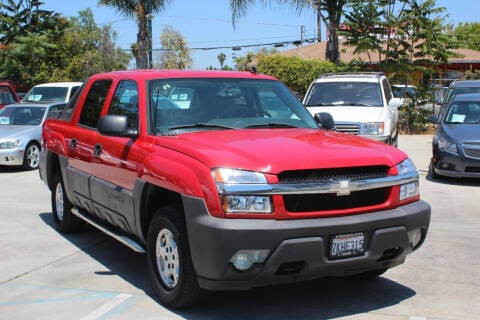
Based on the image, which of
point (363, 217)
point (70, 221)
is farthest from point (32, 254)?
point (363, 217)

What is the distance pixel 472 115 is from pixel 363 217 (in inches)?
332

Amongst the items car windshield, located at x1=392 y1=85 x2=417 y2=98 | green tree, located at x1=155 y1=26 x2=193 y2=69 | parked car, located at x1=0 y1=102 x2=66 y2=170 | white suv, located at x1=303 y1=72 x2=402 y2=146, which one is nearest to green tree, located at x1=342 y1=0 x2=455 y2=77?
car windshield, located at x1=392 y1=85 x2=417 y2=98

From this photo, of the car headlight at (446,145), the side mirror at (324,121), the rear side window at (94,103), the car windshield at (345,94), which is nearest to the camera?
the side mirror at (324,121)

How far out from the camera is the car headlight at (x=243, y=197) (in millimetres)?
4160

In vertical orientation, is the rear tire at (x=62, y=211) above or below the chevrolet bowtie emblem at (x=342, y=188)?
below

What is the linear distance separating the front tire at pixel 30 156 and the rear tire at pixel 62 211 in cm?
594

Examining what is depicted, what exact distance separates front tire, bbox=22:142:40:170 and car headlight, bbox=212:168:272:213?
32.3ft

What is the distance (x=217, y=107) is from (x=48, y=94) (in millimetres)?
13723

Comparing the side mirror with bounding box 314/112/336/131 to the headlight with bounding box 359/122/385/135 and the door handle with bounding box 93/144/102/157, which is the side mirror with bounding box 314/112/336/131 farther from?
the headlight with bounding box 359/122/385/135

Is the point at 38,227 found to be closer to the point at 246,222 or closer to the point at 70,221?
the point at 70,221

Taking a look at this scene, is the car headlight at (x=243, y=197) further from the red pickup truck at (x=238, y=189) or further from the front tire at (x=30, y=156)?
the front tire at (x=30, y=156)

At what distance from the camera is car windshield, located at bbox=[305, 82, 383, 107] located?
1320 cm

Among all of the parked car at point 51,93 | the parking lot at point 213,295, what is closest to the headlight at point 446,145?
the parking lot at point 213,295

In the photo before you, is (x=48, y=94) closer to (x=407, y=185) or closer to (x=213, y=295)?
(x=213, y=295)
